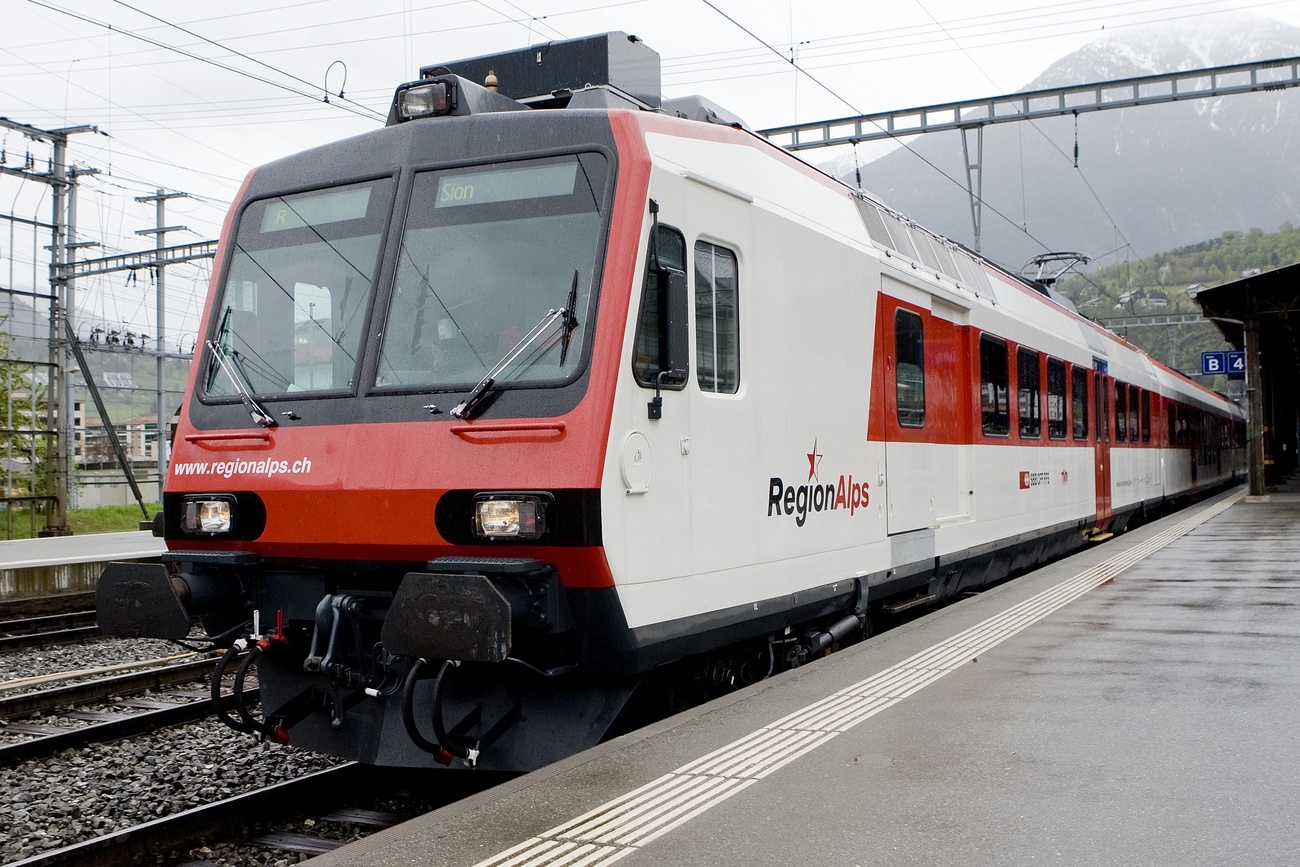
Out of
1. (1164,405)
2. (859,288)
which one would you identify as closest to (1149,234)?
(1164,405)

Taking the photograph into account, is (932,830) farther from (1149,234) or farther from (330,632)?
(1149,234)

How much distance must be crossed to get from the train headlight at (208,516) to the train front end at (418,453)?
1 cm

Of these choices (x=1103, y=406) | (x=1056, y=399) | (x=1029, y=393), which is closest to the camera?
(x=1029, y=393)

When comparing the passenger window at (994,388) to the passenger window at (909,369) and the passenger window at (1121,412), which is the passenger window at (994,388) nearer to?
the passenger window at (909,369)

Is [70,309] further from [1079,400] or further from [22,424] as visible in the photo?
[1079,400]

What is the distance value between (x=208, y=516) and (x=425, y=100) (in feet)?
7.50

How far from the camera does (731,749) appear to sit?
4.99m

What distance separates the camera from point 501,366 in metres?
5.02

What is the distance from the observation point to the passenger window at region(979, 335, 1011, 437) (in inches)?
406

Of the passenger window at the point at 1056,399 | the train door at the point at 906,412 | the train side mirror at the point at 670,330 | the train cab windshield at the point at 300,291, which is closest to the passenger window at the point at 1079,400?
the passenger window at the point at 1056,399

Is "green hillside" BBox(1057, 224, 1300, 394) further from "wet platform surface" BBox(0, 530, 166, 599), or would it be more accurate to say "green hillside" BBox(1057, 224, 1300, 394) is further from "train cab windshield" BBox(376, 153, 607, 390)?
"train cab windshield" BBox(376, 153, 607, 390)

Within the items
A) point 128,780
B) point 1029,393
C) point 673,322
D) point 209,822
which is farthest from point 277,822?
point 1029,393

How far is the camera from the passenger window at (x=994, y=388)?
33.8ft

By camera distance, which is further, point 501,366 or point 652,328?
point 652,328
